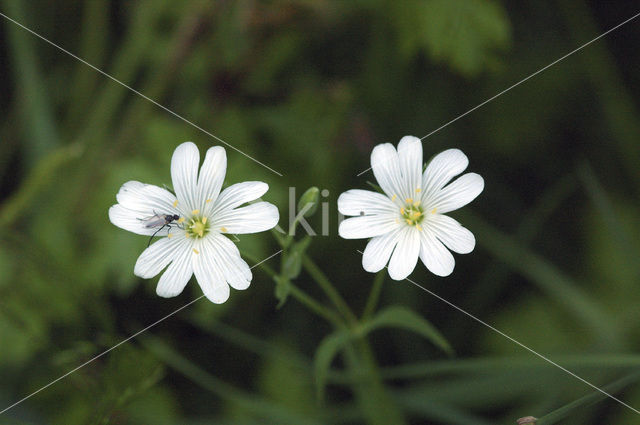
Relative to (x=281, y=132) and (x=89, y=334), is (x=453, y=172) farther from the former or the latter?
(x=89, y=334)

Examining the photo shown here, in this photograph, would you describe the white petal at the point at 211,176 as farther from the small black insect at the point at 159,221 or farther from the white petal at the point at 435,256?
the white petal at the point at 435,256

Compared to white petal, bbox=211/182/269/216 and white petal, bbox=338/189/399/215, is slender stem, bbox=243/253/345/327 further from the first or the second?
white petal, bbox=338/189/399/215

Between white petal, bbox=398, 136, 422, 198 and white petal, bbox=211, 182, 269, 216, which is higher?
white petal, bbox=398, 136, 422, 198

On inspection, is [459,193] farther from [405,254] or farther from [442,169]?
[405,254]

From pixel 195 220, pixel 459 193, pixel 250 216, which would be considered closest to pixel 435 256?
pixel 459 193

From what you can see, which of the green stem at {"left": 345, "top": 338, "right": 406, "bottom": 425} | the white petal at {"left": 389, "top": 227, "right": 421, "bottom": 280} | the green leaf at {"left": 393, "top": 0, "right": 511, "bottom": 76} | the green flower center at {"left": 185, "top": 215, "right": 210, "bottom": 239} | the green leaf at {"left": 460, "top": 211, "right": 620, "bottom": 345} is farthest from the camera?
the green leaf at {"left": 460, "top": 211, "right": 620, "bottom": 345}

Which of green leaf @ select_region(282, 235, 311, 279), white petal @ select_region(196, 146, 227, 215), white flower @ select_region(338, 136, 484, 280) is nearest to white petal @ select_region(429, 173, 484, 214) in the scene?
white flower @ select_region(338, 136, 484, 280)

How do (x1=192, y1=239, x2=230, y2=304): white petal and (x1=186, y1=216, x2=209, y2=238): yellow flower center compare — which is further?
(x1=186, y1=216, x2=209, y2=238): yellow flower center
